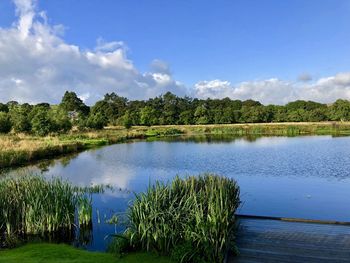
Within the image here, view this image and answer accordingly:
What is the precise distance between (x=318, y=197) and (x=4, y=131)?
4000 cm

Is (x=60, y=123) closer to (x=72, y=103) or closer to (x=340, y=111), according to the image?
(x=72, y=103)

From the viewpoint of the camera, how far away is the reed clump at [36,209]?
35.9 feet

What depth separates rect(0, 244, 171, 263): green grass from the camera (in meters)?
8.49

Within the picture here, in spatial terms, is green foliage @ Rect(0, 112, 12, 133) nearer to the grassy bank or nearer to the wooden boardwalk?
the grassy bank

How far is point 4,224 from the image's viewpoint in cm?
1122

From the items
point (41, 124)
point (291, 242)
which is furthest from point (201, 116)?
point (291, 242)

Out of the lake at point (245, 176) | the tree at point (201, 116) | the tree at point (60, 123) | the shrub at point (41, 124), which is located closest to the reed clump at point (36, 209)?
the lake at point (245, 176)

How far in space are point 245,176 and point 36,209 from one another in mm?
15134

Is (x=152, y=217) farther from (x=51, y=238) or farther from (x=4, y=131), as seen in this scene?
(x=4, y=131)

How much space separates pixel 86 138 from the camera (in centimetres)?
5428

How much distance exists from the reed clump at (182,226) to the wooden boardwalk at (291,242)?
1.76 feet

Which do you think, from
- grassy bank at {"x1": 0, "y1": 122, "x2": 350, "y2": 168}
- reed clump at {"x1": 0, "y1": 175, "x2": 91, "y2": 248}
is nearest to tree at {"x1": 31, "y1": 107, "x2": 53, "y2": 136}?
grassy bank at {"x1": 0, "y1": 122, "x2": 350, "y2": 168}

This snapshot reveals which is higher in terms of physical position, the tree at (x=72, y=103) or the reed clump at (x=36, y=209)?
the tree at (x=72, y=103)

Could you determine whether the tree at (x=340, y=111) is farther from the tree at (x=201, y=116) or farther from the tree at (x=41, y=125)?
the tree at (x=41, y=125)
